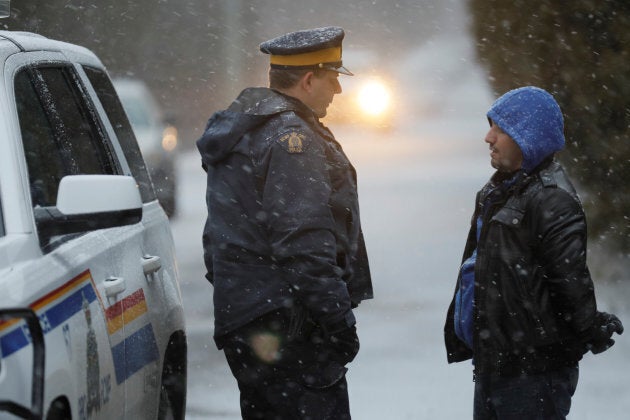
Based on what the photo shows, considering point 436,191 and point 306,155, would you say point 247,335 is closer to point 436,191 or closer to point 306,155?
point 306,155

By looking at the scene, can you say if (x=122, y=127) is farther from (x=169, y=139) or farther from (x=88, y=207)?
(x=169, y=139)

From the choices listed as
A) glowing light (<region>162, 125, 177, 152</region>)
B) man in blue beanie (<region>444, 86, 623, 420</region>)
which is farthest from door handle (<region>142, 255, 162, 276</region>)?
glowing light (<region>162, 125, 177, 152</region>)

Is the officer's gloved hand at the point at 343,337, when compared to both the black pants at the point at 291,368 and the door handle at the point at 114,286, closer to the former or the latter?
the black pants at the point at 291,368

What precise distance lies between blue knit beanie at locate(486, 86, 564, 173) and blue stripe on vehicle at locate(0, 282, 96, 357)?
4.86 ft

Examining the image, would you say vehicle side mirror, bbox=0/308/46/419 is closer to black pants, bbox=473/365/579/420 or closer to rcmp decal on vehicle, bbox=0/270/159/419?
rcmp decal on vehicle, bbox=0/270/159/419

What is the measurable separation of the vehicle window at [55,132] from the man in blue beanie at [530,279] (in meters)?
1.43

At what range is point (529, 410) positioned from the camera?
3.98 m

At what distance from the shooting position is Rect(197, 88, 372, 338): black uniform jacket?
393 centimetres

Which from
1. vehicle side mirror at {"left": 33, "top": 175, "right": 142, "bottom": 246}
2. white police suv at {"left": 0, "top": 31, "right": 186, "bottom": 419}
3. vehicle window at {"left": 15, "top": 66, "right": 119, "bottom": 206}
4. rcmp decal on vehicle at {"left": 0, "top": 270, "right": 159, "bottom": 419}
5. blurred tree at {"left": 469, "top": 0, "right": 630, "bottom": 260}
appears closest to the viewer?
rcmp decal on vehicle at {"left": 0, "top": 270, "right": 159, "bottom": 419}

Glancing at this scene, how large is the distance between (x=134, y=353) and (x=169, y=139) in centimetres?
1424

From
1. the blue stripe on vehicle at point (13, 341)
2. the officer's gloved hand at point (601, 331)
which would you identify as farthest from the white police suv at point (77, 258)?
the officer's gloved hand at point (601, 331)

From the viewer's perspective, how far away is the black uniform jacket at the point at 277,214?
3.93 m

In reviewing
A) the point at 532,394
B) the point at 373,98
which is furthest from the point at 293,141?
the point at 373,98

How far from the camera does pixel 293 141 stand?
4.00 m
